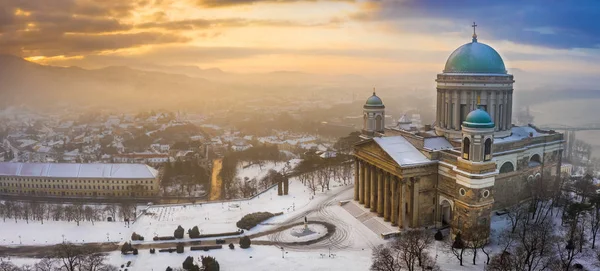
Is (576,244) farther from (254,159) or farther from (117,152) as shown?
(117,152)

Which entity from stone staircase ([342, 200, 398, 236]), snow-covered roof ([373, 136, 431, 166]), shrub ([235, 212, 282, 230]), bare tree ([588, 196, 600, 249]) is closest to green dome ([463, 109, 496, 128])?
snow-covered roof ([373, 136, 431, 166])

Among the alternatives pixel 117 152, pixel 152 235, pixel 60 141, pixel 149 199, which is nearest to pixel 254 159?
pixel 149 199

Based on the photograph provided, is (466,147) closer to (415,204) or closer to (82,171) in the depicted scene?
(415,204)

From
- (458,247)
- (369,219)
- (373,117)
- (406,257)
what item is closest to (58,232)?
(369,219)

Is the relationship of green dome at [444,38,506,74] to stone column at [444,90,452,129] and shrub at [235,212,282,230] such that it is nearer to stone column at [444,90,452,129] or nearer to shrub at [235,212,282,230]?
stone column at [444,90,452,129]

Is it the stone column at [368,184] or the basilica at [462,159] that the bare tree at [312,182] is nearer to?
the basilica at [462,159]

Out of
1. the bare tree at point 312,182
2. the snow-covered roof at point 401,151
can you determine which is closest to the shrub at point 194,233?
the bare tree at point 312,182
